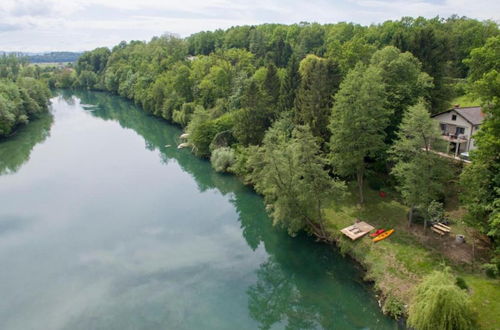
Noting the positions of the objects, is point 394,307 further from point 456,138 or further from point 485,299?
point 456,138

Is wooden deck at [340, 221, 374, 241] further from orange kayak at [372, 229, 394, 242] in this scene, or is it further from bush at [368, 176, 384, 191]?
bush at [368, 176, 384, 191]

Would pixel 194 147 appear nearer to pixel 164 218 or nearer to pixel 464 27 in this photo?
pixel 164 218

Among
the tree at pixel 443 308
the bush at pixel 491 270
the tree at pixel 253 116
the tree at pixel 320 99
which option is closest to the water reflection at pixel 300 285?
the tree at pixel 443 308

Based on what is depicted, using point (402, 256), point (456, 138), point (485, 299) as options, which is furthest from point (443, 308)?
point (456, 138)

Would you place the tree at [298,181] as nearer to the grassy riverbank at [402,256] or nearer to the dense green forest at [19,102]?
the grassy riverbank at [402,256]

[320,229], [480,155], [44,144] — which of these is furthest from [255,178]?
[44,144]
